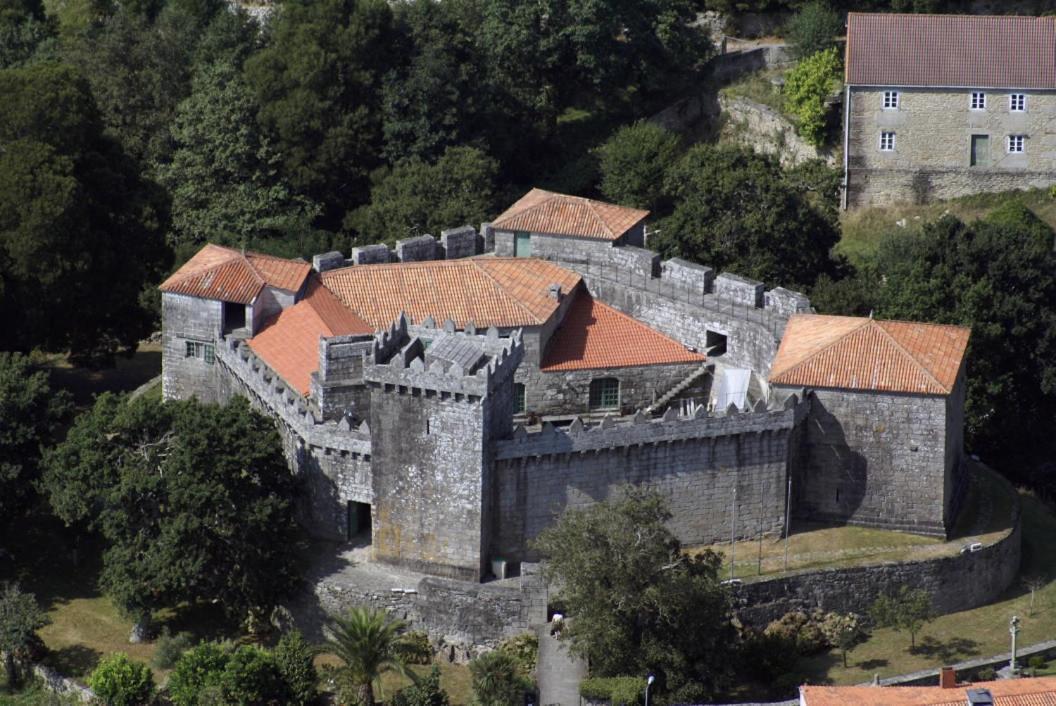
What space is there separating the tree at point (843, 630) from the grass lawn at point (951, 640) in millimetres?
300

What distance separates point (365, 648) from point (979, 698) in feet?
62.4

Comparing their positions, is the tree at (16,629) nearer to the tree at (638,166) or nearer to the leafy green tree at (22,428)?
the leafy green tree at (22,428)

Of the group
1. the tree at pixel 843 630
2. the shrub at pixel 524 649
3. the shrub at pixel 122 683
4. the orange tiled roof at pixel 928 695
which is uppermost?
the tree at pixel 843 630

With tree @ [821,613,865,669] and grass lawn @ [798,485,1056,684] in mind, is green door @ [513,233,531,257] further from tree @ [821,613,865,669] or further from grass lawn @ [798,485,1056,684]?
grass lawn @ [798,485,1056,684]

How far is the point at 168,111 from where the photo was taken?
121 m

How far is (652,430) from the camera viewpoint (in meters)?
82.2

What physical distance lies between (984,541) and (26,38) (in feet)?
212

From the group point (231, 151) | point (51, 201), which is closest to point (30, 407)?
point (51, 201)

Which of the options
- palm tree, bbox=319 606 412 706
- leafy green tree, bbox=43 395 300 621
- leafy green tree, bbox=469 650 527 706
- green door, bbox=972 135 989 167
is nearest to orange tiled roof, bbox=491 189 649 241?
leafy green tree, bbox=43 395 300 621

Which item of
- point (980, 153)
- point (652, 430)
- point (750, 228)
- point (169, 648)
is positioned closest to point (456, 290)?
point (652, 430)

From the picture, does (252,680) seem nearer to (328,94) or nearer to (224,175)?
(224,175)

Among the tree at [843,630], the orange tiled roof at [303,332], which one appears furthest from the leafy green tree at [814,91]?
the tree at [843,630]

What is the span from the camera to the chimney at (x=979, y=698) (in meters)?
70.4

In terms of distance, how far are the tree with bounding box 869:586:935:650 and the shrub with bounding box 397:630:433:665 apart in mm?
14671
